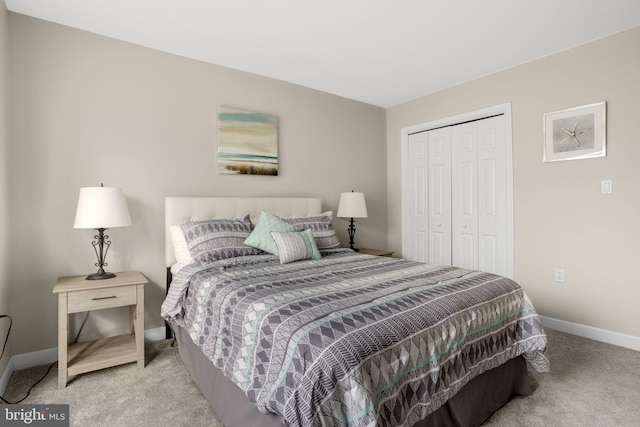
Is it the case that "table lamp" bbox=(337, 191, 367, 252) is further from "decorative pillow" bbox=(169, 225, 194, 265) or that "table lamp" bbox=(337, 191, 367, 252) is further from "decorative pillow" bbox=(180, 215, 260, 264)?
"decorative pillow" bbox=(169, 225, 194, 265)

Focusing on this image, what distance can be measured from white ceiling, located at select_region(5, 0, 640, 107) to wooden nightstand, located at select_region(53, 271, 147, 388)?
1887 mm

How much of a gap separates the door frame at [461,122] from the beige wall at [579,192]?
0.18ft

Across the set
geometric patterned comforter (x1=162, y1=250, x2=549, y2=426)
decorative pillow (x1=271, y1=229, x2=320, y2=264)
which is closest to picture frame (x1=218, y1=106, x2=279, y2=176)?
decorative pillow (x1=271, y1=229, x2=320, y2=264)

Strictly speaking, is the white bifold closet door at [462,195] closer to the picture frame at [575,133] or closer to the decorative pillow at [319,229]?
the picture frame at [575,133]

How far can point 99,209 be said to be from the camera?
7.82ft

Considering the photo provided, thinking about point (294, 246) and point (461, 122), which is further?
point (461, 122)

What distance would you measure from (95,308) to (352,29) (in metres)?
2.71

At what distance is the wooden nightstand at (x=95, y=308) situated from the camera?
2.21 meters

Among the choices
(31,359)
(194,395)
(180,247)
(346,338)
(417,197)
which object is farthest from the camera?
(417,197)

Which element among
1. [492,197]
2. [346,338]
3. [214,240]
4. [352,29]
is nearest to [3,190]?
[214,240]

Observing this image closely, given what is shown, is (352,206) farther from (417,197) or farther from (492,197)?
(492,197)

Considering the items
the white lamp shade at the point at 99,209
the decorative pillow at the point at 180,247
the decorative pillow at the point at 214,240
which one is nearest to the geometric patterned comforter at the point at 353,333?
the decorative pillow at the point at 214,240

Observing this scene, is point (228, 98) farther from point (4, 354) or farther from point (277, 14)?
point (4, 354)

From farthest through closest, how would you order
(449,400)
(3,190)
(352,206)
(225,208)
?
(352,206) < (225,208) < (3,190) < (449,400)
